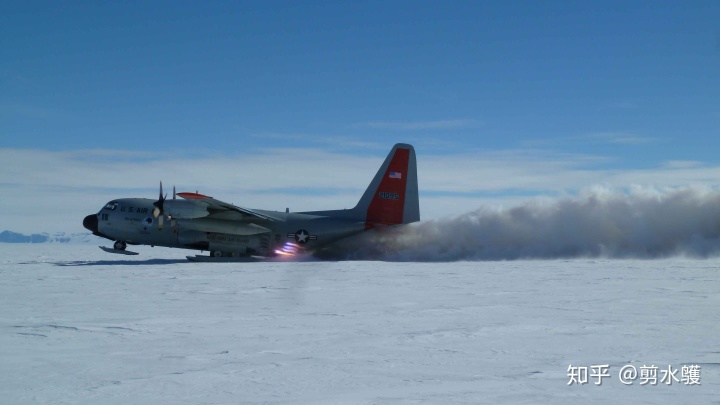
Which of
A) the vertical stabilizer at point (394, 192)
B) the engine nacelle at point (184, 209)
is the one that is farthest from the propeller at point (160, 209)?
the vertical stabilizer at point (394, 192)

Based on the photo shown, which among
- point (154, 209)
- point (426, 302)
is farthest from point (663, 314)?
point (154, 209)

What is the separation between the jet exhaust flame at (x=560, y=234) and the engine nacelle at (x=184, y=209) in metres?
7.83

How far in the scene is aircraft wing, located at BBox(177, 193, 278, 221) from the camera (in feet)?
105

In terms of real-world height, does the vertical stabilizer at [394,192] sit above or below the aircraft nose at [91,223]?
above

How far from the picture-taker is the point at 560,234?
34.4 meters

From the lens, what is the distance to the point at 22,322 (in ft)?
42.1

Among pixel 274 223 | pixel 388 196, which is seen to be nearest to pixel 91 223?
pixel 274 223

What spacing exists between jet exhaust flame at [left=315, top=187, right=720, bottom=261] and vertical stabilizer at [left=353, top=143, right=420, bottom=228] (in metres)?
1.07

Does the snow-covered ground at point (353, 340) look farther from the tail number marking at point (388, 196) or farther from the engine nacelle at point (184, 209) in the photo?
the tail number marking at point (388, 196)

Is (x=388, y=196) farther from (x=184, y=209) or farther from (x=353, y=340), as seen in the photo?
(x=353, y=340)

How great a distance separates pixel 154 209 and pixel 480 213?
1970cm

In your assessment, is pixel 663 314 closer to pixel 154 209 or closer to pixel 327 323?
pixel 327 323

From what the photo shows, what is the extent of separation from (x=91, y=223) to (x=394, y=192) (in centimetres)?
1883

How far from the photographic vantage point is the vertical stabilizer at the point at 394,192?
116 ft
